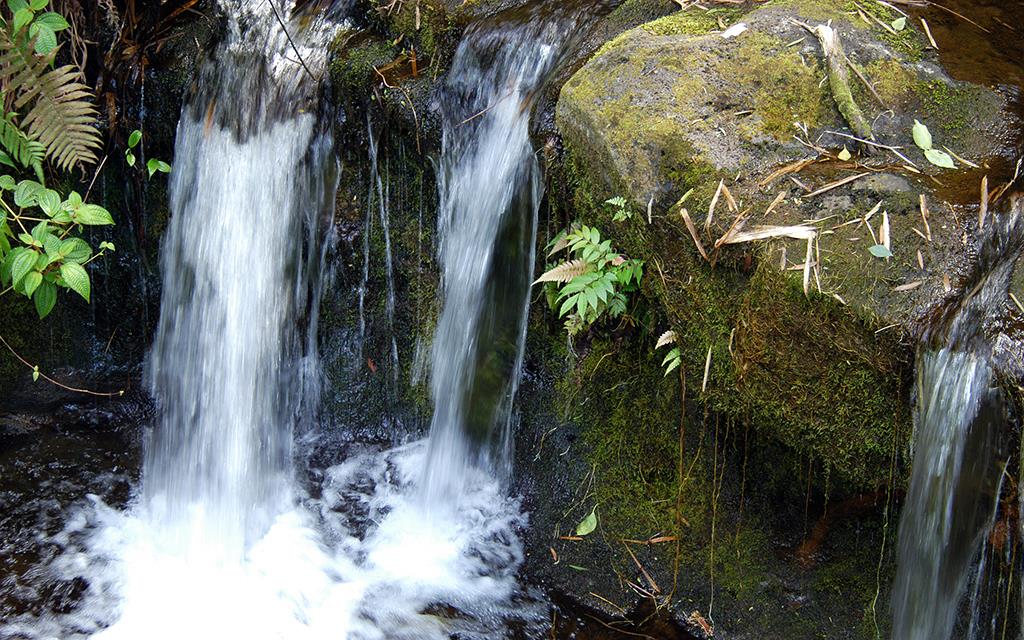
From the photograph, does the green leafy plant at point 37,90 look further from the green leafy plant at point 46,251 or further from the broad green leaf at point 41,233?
the broad green leaf at point 41,233

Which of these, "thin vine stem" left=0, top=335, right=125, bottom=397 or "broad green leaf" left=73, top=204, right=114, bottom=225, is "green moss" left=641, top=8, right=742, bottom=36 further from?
"thin vine stem" left=0, top=335, right=125, bottom=397

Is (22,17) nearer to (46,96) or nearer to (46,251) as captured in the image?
(46,96)

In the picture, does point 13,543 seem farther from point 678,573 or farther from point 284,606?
point 678,573

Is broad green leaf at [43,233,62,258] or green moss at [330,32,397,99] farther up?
green moss at [330,32,397,99]

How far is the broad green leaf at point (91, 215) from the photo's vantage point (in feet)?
12.6

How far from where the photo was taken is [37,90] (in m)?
4.01

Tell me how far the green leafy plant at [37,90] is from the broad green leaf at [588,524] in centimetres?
282

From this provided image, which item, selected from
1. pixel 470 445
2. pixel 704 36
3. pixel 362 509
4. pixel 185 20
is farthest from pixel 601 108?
pixel 185 20

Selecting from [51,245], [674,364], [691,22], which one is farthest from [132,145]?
[674,364]

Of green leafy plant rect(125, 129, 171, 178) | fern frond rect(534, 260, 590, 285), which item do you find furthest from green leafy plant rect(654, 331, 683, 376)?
green leafy plant rect(125, 129, 171, 178)

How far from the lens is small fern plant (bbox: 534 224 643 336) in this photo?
326cm

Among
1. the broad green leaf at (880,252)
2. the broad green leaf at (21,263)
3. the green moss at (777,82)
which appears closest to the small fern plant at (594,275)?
the green moss at (777,82)

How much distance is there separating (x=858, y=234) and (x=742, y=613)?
158 cm

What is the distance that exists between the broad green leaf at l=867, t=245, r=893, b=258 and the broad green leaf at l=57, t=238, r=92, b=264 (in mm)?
3175
